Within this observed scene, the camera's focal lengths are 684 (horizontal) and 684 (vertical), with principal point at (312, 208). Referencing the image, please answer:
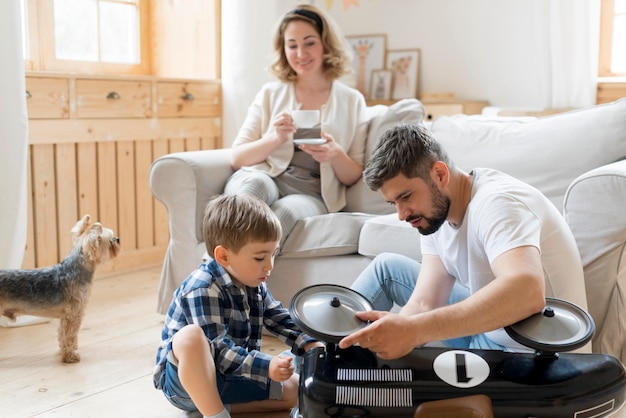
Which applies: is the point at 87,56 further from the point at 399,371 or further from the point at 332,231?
the point at 399,371

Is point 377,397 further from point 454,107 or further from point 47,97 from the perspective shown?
point 454,107

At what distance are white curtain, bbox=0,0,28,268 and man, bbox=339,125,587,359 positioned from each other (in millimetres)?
1619

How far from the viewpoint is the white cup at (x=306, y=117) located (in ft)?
7.51

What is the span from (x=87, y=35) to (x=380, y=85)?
174 centimetres

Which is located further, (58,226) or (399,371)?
(58,226)

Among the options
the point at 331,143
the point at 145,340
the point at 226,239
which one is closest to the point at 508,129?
the point at 331,143

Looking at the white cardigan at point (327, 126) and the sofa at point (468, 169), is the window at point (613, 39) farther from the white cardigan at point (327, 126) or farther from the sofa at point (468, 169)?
the white cardigan at point (327, 126)

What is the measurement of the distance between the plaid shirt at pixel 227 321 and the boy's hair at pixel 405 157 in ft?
1.46

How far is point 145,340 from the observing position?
2.40m

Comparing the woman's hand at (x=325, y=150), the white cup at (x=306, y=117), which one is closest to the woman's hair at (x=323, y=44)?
the woman's hand at (x=325, y=150)

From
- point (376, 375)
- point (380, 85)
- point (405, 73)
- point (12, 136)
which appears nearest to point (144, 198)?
point (12, 136)

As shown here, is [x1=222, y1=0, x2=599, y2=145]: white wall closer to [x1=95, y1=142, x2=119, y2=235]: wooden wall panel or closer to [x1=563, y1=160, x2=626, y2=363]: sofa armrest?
[x1=95, y1=142, x2=119, y2=235]: wooden wall panel

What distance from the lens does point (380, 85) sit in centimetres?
425

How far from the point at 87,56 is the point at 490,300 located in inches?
114
